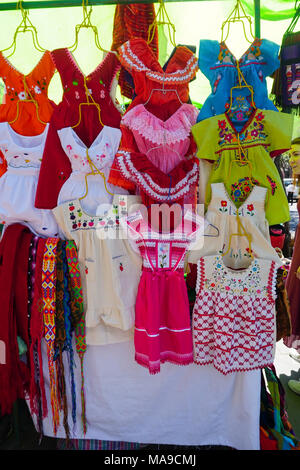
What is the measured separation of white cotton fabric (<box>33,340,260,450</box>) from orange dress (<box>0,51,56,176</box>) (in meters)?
1.26

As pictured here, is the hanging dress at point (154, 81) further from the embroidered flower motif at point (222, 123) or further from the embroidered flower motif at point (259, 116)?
the embroidered flower motif at point (259, 116)

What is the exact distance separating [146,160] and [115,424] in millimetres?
1514

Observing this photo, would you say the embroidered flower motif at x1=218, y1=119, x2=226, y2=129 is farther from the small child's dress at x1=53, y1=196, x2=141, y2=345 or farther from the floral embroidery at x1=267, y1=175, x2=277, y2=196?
the small child's dress at x1=53, y1=196, x2=141, y2=345

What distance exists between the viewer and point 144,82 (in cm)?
156

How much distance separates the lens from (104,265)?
161 cm

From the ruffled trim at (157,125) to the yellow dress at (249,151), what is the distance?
0.07 meters

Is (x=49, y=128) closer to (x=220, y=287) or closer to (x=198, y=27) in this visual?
(x=198, y=27)

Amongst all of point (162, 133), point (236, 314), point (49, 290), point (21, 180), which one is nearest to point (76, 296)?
point (49, 290)

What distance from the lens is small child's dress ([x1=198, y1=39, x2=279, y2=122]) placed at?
152cm

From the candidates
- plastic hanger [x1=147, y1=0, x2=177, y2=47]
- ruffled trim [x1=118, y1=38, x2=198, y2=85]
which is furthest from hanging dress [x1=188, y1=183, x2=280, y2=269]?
plastic hanger [x1=147, y1=0, x2=177, y2=47]

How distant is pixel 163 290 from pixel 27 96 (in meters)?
1.28
